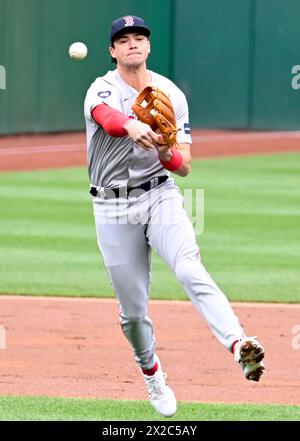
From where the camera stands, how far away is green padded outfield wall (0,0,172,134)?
21625mm

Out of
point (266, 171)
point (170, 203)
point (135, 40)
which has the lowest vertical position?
point (266, 171)

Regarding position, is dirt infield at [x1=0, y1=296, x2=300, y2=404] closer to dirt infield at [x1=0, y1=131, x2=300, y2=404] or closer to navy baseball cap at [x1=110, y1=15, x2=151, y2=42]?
dirt infield at [x1=0, y1=131, x2=300, y2=404]

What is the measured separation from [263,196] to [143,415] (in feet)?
33.5

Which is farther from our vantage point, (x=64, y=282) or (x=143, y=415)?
(x=64, y=282)

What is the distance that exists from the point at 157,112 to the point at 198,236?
7274 mm

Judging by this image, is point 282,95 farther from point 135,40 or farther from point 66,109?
point 135,40

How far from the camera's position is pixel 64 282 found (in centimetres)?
1100

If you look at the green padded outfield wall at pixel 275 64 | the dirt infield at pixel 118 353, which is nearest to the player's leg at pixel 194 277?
the dirt infield at pixel 118 353

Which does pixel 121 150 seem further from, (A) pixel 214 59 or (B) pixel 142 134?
(A) pixel 214 59

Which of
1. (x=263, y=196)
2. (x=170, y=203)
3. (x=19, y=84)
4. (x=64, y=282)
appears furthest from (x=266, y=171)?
(x=170, y=203)

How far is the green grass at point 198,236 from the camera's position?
10969mm

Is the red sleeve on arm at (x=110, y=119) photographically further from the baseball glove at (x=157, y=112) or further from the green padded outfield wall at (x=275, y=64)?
the green padded outfield wall at (x=275, y=64)

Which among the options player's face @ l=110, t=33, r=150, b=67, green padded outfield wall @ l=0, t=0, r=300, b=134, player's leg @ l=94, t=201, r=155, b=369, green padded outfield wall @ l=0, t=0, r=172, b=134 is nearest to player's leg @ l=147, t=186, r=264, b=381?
player's leg @ l=94, t=201, r=155, b=369
